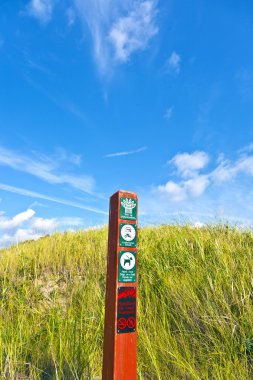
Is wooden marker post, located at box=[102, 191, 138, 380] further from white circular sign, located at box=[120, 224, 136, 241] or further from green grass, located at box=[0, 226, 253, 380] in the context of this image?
green grass, located at box=[0, 226, 253, 380]

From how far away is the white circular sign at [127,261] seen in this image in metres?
2.32

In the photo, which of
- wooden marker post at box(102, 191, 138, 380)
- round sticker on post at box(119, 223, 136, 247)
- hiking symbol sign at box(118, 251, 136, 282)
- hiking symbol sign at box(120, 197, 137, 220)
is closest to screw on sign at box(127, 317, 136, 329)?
wooden marker post at box(102, 191, 138, 380)

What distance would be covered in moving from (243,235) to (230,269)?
4.99 feet

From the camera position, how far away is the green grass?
2891mm

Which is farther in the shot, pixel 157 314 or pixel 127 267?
pixel 157 314

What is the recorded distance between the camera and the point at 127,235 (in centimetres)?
238

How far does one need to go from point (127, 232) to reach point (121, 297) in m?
0.48

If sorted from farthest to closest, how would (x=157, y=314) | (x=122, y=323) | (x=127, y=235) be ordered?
(x=157, y=314), (x=127, y=235), (x=122, y=323)

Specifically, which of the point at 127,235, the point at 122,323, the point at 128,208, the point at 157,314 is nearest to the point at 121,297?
the point at 122,323

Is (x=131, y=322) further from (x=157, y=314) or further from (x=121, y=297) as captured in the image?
(x=157, y=314)

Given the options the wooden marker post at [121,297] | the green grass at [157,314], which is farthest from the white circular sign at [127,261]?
the green grass at [157,314]

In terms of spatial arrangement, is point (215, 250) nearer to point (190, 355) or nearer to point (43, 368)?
point (190, 355)

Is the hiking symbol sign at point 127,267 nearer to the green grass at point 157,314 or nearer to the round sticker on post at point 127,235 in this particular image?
the round sticker on post at point 127,235

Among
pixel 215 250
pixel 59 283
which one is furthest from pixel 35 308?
pixel 215 250
